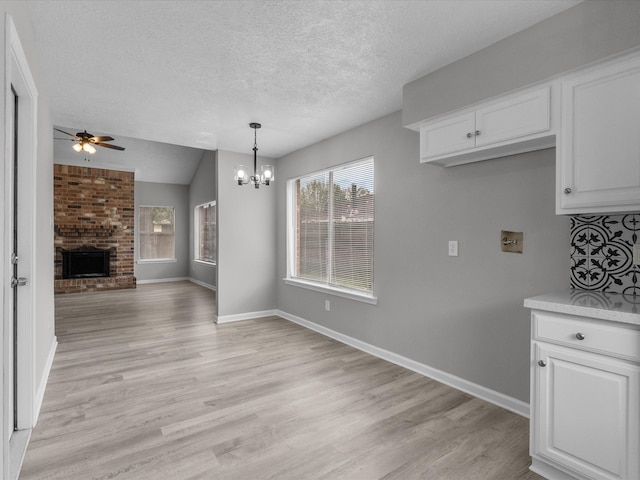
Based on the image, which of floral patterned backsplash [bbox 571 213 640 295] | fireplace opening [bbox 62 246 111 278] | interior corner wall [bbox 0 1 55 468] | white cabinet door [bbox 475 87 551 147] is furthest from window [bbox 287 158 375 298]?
fireplace opening [bbox 62 246 111 278]

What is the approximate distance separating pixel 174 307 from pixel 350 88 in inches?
196

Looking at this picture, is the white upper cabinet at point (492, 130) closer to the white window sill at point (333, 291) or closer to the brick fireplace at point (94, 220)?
the white window sill at point (333, 291)

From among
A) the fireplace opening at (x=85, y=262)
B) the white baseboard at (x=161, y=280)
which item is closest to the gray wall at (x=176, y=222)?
the white baseboard at (x=161, y=280)

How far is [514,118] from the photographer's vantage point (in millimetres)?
2242

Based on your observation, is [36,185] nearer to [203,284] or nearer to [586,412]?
[586,412]

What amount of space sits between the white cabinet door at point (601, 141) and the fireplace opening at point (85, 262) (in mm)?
9060

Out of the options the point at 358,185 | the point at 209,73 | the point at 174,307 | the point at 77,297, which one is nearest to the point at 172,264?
the point at 77,297

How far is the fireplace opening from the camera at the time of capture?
26.1 feet

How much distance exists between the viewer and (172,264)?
383 inches

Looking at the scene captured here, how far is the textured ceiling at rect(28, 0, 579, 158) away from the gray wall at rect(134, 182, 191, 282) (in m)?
5.89

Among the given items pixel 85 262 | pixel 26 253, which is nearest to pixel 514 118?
pixel 26 253

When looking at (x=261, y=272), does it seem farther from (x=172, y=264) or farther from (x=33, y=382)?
(x=172, y=264)

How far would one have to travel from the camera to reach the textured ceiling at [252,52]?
2012 millimetres

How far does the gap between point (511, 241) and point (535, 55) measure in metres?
1.22
